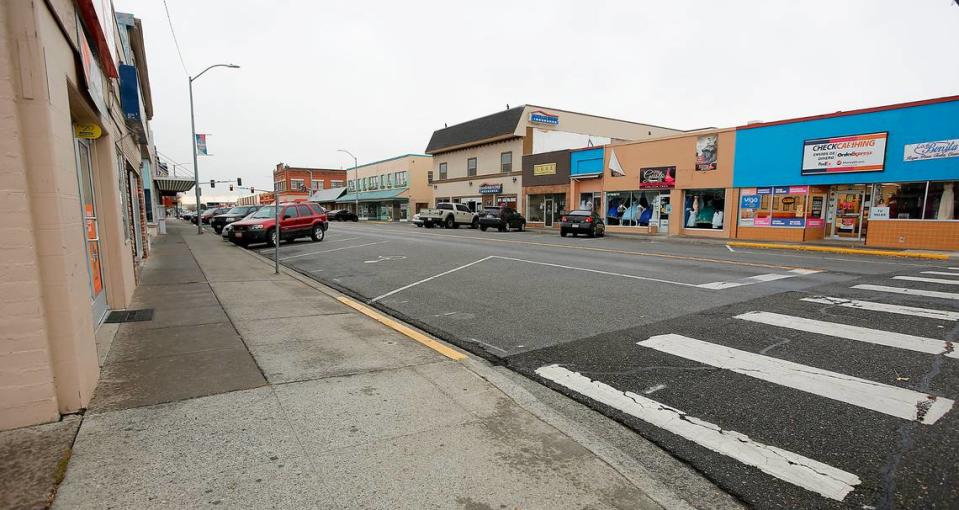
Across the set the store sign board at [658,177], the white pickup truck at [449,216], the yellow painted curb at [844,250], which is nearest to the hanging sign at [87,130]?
the yellow painted curb at [844,250]

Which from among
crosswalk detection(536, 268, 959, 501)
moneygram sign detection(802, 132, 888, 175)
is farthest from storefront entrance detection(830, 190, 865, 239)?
crosswalk detection(536, 268, 959, 501)

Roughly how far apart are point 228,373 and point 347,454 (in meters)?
2.03

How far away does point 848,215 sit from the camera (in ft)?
70.1

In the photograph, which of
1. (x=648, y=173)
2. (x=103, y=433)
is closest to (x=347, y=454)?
(x=103, y=433)

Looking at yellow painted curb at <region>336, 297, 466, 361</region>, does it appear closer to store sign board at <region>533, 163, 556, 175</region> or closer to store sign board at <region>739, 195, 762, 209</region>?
store sign board at <region>739, 195, 762, 209</region>

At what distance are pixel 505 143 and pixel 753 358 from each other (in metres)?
36.9

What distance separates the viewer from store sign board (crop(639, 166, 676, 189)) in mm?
27345

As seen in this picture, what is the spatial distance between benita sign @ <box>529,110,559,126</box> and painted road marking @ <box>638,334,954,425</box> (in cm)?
3440

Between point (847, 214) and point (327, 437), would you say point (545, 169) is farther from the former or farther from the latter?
point (327, 437)

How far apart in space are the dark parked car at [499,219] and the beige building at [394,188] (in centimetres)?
2325

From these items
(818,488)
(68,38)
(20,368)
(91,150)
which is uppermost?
(68,38)

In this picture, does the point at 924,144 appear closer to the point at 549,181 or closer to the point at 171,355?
the point at 549,181

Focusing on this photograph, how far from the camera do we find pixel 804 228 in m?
21.5

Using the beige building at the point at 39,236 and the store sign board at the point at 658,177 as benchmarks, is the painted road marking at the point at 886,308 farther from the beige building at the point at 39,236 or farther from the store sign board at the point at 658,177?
the store sign board at the point at 658,177
